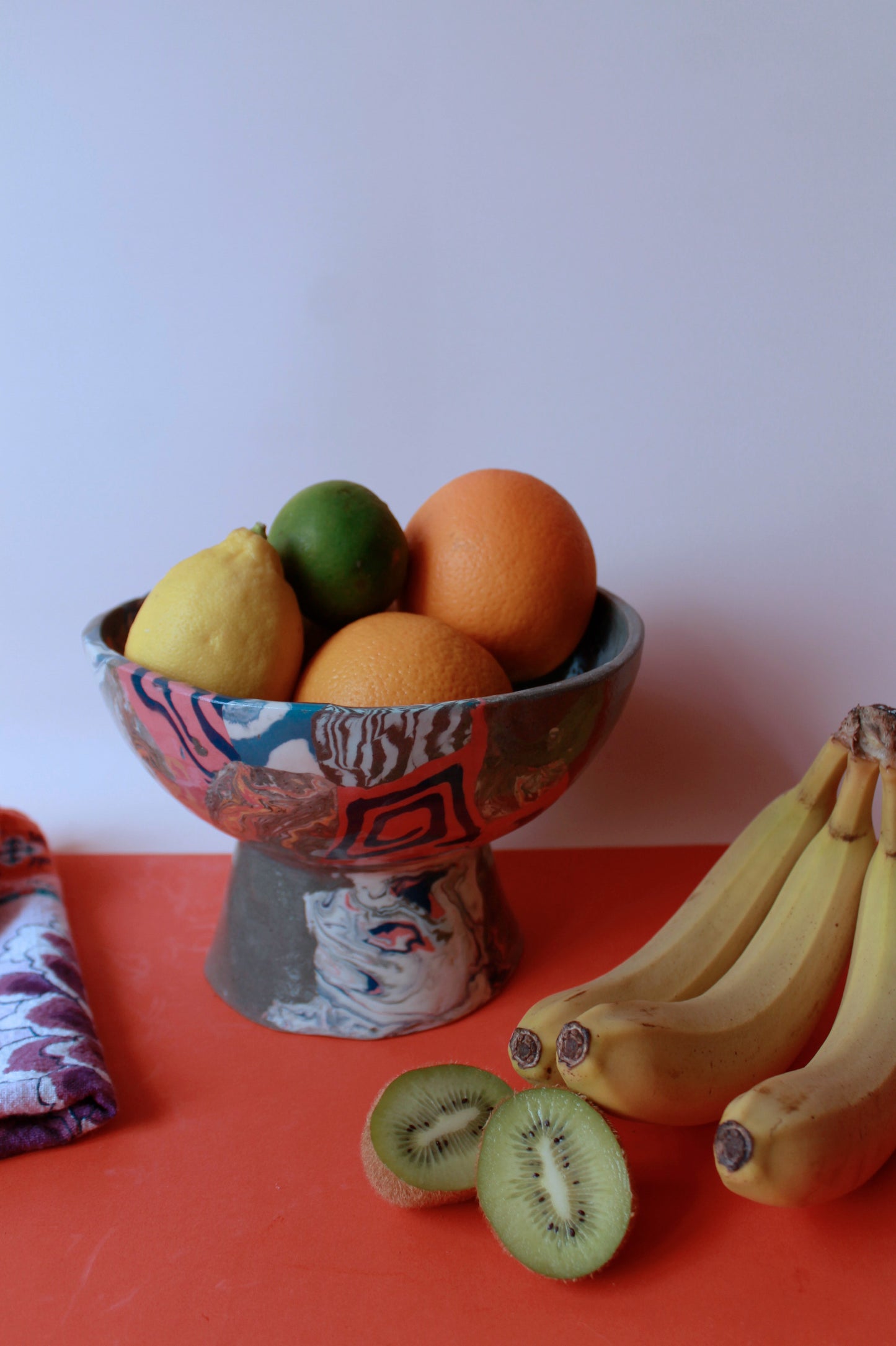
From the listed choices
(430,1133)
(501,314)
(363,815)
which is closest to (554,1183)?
(430,1133)

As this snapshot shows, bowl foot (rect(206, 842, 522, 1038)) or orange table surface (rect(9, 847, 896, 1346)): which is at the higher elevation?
bowl foot (rect(206, 842, 522, 1038))

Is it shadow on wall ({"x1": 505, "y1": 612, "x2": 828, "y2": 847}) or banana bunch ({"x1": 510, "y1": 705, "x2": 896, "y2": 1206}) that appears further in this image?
shadow on wall ({"x1": 505, "y1": 612, "x2": 828, "y2": 847})

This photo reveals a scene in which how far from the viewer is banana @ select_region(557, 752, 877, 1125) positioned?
497 millimetres

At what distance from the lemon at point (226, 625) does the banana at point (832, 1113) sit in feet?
1.12

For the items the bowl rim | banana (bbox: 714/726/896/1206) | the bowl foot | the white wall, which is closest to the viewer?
banana (bbox: 714/726/896/1206)

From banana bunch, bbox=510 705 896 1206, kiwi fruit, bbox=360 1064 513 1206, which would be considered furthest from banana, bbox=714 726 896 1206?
kiwi fruit, bbox=360 1064 513 1206

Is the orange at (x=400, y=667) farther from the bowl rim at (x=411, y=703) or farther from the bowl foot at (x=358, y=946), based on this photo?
the bowl foot at (x=358, y=946)

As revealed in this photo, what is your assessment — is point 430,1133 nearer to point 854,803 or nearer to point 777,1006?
point 777,1006

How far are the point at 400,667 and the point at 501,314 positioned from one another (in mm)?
505

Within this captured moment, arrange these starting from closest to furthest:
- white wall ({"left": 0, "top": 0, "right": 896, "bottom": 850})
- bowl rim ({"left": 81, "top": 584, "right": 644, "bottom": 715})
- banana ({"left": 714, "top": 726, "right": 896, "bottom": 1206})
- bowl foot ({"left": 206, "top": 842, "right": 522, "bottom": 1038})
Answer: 1. banana ({"left": 714, "top": 726, "right": 896, "bottom": 1206})
2. bowl rim ({"left": 81, "top": 584, "right": 644, "bottom": 715})
3. bowl foot ({"left": 206, "top": 842, "right": 522, "bottom": 1038})
4. white wall ({"left": 0, "top": 0, "right": 896, "bottom": 850})

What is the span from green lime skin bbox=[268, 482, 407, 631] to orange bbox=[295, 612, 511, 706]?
0.05 metres

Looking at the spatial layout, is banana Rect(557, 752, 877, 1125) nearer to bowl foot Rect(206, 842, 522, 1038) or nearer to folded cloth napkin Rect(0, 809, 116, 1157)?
bowl foot Rect(206, 842, 522, 1038)

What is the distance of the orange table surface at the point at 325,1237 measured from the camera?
0.48m

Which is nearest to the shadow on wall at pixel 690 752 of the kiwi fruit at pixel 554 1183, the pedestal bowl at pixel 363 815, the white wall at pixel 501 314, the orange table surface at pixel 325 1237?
the white wall at pixel 501 314
